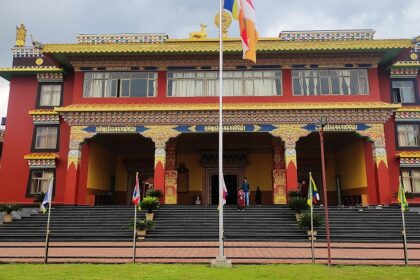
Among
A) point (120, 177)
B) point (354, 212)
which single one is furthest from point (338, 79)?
point (120, 177)

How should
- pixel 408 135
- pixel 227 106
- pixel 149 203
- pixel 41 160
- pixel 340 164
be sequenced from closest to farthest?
pixel 149 203 → pixel 227 106 → pixel 41 160 → pixel 408 135 → pixel 340 164

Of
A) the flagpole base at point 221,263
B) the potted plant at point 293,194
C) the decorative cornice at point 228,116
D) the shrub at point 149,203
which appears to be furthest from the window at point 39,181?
the flagpole base at point 221,263

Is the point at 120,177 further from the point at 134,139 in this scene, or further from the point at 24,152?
the point at 24,152

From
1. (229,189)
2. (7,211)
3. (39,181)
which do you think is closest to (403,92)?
(229,189)

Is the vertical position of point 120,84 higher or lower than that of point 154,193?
higher

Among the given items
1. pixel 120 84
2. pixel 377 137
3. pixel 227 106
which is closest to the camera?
pixel 377 137

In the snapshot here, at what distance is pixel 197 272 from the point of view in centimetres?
906

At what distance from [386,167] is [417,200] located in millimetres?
3361

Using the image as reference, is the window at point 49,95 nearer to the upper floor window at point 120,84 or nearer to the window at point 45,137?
the window at point 45,137

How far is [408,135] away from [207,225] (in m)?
14.4

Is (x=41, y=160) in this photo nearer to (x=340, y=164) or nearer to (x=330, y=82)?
(x=330, y=82)

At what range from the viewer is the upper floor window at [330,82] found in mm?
22734

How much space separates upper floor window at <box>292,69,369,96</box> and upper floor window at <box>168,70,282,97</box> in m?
1.25

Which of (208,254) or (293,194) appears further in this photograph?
(293,194)
